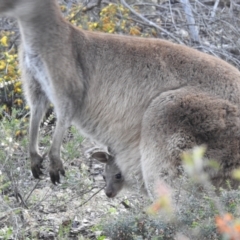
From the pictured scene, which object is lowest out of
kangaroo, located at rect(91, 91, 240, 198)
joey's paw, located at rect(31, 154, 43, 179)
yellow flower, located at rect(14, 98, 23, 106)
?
yellow flower, located at rect(14, 98, 23, 106)

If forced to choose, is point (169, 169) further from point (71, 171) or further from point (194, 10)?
point (194, 10)

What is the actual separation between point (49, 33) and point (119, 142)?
94cm

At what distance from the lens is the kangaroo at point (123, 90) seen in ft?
14.8

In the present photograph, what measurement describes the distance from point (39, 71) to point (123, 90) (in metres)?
0.62

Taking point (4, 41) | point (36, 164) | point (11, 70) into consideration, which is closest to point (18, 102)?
point (11, 70)

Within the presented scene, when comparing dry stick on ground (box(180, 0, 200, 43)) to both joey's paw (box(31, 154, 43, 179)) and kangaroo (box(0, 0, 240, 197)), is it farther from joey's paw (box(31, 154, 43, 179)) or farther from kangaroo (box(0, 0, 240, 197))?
joey's paw (box(31, 154, 43, 179))

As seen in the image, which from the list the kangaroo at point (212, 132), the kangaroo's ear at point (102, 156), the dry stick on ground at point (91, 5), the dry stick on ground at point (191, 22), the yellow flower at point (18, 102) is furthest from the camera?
the dry stick on ground at point (91, 5)

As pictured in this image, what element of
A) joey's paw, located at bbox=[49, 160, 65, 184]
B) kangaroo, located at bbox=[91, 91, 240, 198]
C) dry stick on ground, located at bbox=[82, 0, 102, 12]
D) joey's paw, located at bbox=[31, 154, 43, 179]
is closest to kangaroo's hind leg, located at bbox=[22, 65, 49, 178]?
joey's paw, located at bbox=[31, 154, 43, 179]

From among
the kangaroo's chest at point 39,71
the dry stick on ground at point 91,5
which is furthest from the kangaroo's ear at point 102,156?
the dry stick on ground at point 91,5

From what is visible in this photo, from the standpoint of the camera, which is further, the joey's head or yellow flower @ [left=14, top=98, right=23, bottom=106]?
yellow flower @ [left=14, top=98, right=23, bottom=106]

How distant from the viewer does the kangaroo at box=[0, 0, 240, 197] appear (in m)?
4.52

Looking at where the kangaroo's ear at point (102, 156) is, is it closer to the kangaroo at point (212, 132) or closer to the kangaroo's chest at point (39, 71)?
the kangaroo's chest at point (39, 71)

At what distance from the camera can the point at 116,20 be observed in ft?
24.3

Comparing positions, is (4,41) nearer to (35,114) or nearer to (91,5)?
(91,5)
